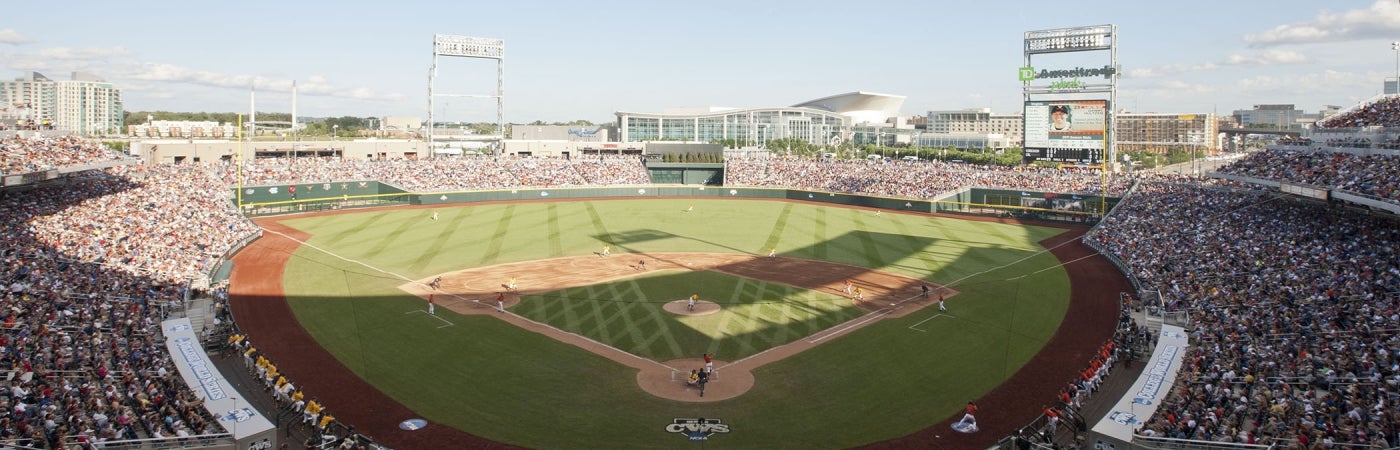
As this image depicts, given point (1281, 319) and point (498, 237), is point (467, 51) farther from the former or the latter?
point (1281, 319)

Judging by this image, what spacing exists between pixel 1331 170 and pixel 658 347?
32005mm

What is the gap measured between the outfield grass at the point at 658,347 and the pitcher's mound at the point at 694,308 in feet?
4.00

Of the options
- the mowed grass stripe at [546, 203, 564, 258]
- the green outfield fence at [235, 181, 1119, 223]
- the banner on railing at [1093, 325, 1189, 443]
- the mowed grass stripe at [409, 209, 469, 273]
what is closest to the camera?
the banner on railing at [1093, 325, 1189, 443]

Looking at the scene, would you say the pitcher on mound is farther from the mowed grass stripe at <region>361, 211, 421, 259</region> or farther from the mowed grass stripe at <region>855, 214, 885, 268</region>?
the mowed grass stripe at <region>361, 211, 421, 259</region>

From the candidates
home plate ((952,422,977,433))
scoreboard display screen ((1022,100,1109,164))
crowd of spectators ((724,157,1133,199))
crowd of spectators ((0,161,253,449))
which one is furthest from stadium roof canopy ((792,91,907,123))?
home plate ((952,422,977,433))

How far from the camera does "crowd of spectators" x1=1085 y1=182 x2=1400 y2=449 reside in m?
19.1

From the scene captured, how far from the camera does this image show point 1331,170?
38062mm

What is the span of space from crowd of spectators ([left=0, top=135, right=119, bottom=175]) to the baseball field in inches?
351

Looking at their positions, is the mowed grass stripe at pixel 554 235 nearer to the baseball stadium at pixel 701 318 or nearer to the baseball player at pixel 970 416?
the baseball stadium at pixel 701 318

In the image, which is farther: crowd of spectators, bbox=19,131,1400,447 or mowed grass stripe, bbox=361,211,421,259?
mowed grass stripe, bbox=361,211,421,259

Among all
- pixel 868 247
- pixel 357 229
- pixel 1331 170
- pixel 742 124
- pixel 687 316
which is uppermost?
pixel 742 124

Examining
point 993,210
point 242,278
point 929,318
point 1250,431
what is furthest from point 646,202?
point 1250,431

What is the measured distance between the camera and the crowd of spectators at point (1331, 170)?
109ft

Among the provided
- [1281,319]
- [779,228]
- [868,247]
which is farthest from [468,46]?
[1281,319]
